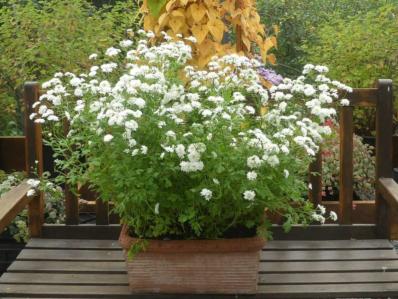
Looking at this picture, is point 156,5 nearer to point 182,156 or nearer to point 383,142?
point 383,142

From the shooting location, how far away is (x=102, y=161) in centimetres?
241

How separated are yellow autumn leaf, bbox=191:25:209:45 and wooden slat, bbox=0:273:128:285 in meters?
1.25

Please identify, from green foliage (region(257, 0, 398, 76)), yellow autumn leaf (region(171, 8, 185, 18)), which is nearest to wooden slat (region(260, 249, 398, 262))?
yellow autumn leaf (region(171, 8, 185, 18))

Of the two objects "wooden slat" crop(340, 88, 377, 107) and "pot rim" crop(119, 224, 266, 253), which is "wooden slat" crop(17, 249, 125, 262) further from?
"wooden slat" crop(340, 88, 377, 107)

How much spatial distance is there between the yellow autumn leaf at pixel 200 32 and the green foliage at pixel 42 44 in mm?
1510

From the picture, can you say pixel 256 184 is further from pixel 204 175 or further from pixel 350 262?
pixel 350 262

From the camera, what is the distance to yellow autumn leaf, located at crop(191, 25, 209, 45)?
3.44 meters

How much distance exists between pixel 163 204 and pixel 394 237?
120cm

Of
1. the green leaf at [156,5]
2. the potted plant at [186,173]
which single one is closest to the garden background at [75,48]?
→ the green leaf at [156,5]

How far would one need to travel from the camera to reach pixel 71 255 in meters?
2.89

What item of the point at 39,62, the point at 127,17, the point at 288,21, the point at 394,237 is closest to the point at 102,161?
the point at 394,237

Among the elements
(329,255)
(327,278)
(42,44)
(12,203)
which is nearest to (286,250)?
(329,255)

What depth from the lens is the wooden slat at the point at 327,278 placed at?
8.46 feet

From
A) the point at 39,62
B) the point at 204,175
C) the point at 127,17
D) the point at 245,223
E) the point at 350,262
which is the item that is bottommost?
the point at 350,262
